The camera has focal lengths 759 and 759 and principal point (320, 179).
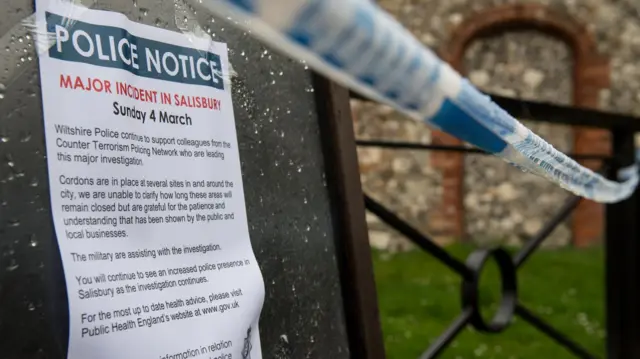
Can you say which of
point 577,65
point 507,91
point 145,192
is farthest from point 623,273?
A: point 577,65

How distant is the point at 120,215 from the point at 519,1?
5150mm

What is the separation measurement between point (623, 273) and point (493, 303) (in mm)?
Answer: 1454

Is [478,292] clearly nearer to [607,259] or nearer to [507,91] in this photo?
[607,259]

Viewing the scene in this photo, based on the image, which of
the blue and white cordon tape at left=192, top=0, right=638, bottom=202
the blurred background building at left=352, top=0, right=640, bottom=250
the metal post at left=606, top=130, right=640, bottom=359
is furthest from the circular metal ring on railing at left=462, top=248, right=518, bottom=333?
the blurred background building at left=352, top=0, right=640, bottom=250

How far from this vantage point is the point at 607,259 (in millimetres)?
1983

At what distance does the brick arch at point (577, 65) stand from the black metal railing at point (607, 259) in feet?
10.9

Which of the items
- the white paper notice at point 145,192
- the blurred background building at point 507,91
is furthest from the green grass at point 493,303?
the white paper notice at point 145,192

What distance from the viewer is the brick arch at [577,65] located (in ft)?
17.3

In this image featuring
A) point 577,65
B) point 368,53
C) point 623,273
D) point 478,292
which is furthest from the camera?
point 577,65

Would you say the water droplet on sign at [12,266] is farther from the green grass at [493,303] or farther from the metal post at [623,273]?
the green grass at [493,303]

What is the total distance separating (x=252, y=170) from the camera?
2.30 ft

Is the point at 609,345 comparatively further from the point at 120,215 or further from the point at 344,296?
the point at 120,215

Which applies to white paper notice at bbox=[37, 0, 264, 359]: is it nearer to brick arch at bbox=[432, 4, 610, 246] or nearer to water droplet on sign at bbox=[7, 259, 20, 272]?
water droplet on sign at bbox=[7, 259, 20, 272]

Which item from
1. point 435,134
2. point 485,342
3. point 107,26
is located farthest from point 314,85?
point 435,134
